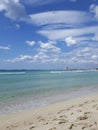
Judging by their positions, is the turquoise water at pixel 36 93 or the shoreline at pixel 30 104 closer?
the shoreline at pixel 30 104

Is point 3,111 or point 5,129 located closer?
point 5,129

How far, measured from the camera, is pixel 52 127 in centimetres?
623

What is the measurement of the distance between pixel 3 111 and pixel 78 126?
550 cm

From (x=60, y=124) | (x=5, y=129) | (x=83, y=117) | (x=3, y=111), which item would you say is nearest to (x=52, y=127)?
(x=60, y=124)

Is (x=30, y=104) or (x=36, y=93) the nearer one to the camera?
(x=30, y=104)

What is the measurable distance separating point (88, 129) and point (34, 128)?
1.63 m

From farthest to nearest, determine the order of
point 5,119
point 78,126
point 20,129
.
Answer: point 5,119, point 20,129, point 78,126

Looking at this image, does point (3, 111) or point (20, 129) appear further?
point (3, 111)

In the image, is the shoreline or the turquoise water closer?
the shoreline

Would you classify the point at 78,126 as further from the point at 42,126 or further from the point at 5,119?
the point at 5,119

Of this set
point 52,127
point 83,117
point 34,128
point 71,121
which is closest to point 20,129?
point 34,128

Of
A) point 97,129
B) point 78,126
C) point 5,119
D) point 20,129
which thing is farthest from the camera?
point 5,119

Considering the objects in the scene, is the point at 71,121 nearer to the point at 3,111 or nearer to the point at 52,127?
the point at 52,127

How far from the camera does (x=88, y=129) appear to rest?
579 centimetres
